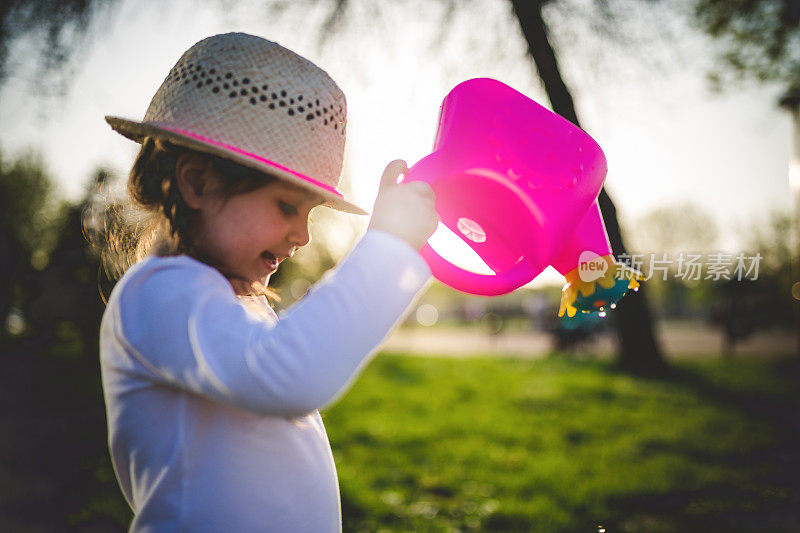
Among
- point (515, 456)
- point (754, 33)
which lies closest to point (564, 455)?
point (515, 456)

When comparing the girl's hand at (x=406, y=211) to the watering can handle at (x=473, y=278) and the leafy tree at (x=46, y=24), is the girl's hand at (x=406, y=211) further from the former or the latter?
the leafy tree at (x=46, y=24)

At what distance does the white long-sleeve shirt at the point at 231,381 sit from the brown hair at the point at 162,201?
0.08 m

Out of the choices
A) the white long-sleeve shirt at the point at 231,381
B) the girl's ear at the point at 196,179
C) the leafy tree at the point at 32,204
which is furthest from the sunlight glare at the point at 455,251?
the leafy tree at the point at 32,204

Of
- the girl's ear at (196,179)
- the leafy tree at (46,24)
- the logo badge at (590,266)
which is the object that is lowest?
the girl's ear at (196,179)

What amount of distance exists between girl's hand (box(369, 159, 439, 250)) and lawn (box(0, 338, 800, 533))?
8.15ft

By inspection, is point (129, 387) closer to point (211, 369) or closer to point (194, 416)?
point (194, 416)

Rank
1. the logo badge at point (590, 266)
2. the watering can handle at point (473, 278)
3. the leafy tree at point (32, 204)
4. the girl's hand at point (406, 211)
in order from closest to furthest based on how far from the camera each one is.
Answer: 1. the girl's hand at point (406, 211)
2. the watering can handle at point (473, 278)
3. the logo badge at point (590, 266)
4. the leafy tree at point (32, 204)

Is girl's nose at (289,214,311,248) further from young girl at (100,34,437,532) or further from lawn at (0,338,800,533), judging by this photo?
lawn at (0,338,800,533)

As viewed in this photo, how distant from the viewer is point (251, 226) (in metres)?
0.97

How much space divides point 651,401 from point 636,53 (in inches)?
199

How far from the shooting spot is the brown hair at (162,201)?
0.99 m

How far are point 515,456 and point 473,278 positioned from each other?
3.68 meters

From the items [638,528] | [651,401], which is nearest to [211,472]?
[638,528]

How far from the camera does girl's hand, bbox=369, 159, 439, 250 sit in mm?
887
